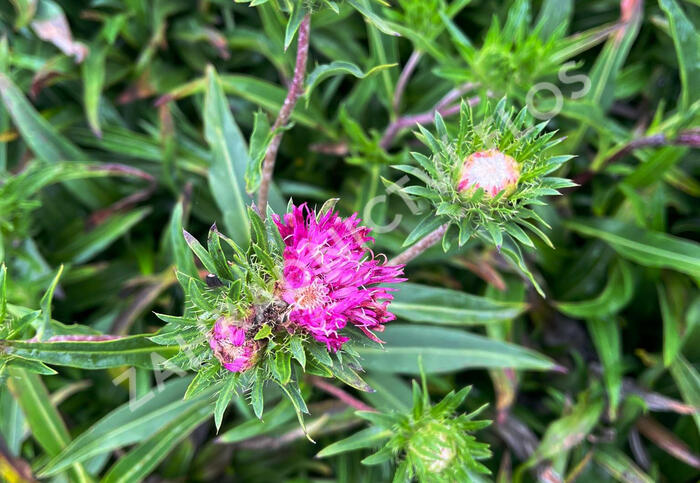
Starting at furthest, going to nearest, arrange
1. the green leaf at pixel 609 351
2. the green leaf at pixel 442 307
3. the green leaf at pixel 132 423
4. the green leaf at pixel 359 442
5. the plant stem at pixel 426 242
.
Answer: the green leaf at pixel 609 351 → the green leaf at pixel 442 307 → the green leaf at pixel 132 423 → the green leaf at pixel 359 442 → the plant stem at pixel 426 242

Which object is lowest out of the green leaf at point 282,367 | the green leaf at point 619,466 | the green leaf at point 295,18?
the green leaf at point 619,466

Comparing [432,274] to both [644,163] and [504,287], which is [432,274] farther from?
[644,163]

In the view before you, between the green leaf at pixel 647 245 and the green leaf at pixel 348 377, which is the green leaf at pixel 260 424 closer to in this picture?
the green leaf at pixel 348 377

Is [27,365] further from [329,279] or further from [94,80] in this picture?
[94,80]

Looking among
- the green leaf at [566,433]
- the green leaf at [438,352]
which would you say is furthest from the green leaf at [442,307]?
the green leaf at [566,433]

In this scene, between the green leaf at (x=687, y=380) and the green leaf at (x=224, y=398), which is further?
the green leaf at (x=687, y=380)

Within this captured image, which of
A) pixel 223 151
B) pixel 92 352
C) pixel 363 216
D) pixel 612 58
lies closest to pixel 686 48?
pixel 612 58

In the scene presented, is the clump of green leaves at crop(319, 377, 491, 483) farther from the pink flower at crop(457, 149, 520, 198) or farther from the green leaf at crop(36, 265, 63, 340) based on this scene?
the green leaf at crop(36, 265, 63, 340)

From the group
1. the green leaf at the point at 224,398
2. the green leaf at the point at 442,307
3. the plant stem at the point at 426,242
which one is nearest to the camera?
the green leaf at the point at 224,398
